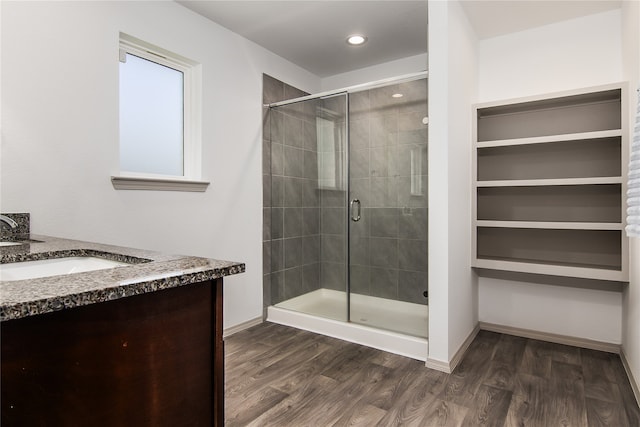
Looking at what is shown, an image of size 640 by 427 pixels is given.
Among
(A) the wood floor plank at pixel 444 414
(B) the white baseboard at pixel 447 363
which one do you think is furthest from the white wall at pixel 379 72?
(A) the wood floor plank at pixel 444 414

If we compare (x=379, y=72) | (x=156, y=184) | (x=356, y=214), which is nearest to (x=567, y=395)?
(x=356, y=214)

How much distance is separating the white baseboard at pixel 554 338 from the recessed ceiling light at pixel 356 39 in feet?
8.48

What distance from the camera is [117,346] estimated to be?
0.74m

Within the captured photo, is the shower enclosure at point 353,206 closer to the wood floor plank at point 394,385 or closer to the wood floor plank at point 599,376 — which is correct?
the wood floor plank at point 394,385

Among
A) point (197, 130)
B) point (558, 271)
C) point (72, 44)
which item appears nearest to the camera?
point (72, 44)

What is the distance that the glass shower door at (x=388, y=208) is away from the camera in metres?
2.74

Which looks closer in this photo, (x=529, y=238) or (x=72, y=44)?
(x=72, y=44)

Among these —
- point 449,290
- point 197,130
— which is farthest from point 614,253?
point 197,130

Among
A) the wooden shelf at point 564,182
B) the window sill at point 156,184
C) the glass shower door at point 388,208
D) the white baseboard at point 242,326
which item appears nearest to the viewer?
the window sill at point 156,184

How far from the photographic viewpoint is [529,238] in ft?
9.32

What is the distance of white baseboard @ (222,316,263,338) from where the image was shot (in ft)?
9.35

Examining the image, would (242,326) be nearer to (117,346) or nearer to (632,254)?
(117,346)

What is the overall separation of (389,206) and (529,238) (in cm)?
111

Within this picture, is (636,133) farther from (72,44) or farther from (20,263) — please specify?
(72,44)
